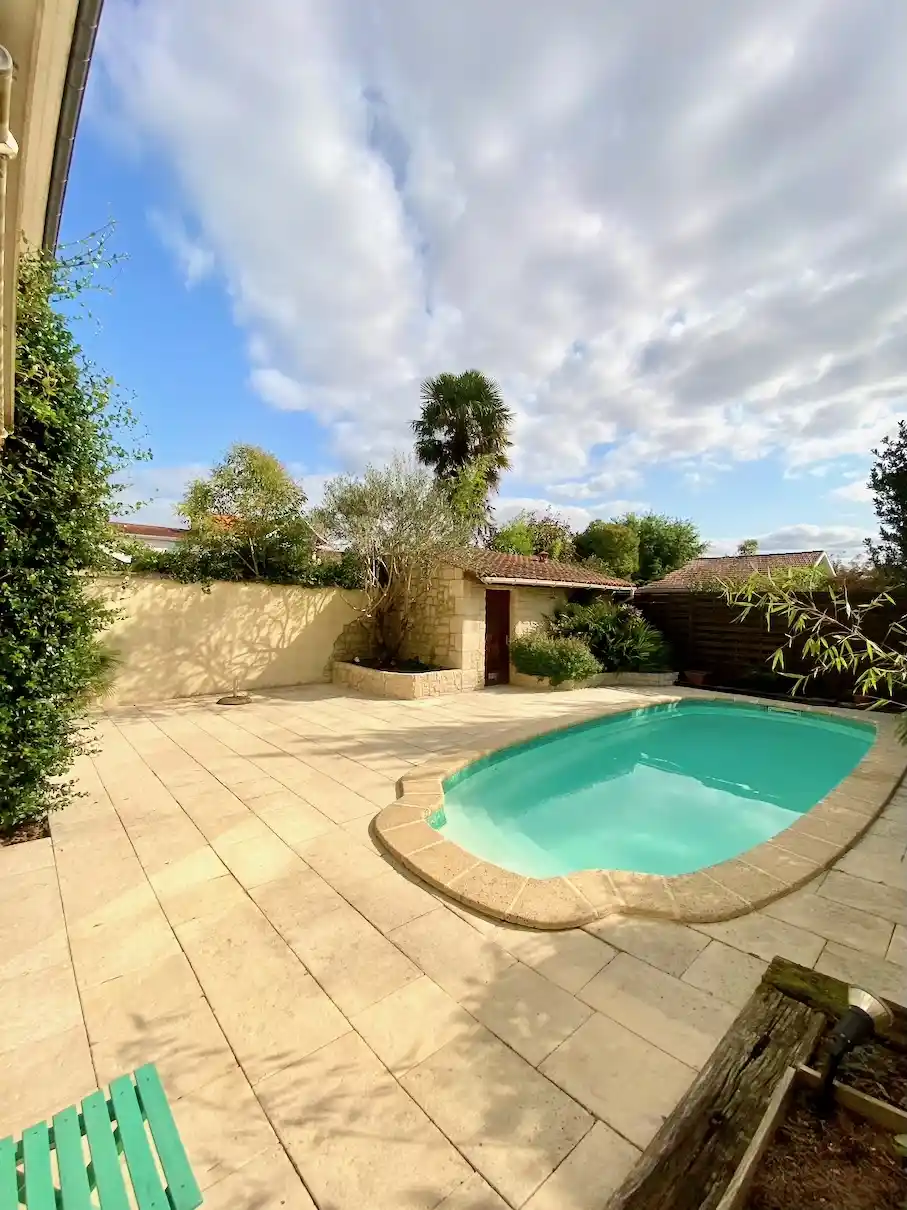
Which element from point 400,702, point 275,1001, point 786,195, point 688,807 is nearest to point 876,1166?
point 275,1001

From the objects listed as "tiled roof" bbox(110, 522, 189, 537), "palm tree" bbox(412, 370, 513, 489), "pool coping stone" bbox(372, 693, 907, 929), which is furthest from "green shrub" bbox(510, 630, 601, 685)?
"tiled roof" bbox(110, 522, 189, 537)

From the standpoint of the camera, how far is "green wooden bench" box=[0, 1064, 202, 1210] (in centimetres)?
151

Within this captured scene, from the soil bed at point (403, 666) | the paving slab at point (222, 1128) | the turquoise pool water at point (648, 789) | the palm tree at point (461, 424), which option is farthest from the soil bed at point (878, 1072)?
the palm tree at point (461, 424)

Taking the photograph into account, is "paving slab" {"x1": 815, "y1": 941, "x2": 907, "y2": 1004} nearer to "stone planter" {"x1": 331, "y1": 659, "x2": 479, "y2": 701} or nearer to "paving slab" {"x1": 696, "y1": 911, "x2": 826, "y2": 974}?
"paving slab" {"x1": 696, "y1": 911, "x2": 826, "y2": 974}

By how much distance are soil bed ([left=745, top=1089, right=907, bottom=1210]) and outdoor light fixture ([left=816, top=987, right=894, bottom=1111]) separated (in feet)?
0.18

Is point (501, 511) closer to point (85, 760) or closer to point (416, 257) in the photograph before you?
point (416, 257)

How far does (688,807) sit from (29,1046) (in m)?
6.89

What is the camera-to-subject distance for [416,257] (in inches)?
369

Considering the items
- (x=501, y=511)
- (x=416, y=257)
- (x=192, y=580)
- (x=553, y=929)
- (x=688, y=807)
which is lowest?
(x=688, y=807)

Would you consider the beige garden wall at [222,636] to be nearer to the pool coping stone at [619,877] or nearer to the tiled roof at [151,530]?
the pool coping stone at [619,877]

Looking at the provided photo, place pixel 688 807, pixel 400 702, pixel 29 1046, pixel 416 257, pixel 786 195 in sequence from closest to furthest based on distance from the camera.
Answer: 1. pixel 29 1046
2. pixel 786 195
3. pixel 688 807
4. pixel 416 257
5. pixel 400 702

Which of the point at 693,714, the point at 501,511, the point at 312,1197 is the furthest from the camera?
the point at 501,511

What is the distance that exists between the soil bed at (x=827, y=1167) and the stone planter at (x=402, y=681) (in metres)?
9.32

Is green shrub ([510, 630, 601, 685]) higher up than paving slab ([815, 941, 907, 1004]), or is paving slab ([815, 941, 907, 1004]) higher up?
green shrub ([510, 630, 601, 685])
